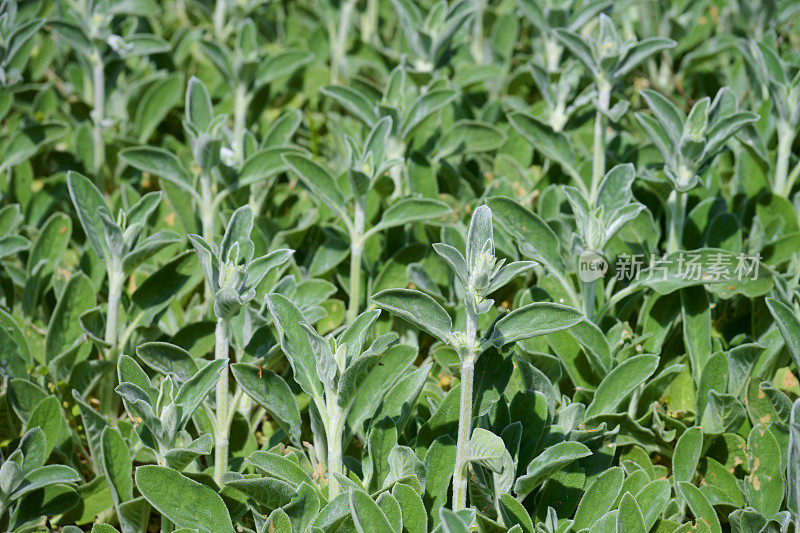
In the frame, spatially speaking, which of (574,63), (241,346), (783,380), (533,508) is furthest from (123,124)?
(783,380)

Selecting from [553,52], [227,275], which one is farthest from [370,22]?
[227,275]

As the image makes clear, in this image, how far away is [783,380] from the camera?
8.30 ft

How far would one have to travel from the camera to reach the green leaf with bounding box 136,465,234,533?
1.92 m

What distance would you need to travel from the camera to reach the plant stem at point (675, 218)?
2.72 metres

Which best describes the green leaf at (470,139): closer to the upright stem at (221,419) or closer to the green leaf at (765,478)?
the upright stem at (221,419)

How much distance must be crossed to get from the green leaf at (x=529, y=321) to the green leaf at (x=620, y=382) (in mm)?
436

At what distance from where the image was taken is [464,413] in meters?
1.91

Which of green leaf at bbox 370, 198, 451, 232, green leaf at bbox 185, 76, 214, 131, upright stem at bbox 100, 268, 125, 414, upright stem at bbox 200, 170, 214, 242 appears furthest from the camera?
green leaf at bbox 185, 76, 214, 131

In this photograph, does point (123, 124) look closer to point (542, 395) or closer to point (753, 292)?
point (542, 395)

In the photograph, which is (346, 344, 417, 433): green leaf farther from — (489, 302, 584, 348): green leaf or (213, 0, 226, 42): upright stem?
(213, 0, 226, 42): upright stem

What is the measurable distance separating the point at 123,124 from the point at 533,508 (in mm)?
2422

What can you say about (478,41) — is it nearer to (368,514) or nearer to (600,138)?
(600,138)

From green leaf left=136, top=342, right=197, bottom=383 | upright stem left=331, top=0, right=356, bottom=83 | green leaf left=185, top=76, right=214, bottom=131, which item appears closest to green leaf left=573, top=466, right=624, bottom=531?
green leaf left=136, top=342, right=197, bottom=383

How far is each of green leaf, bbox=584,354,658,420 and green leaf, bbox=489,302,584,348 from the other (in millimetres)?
436
